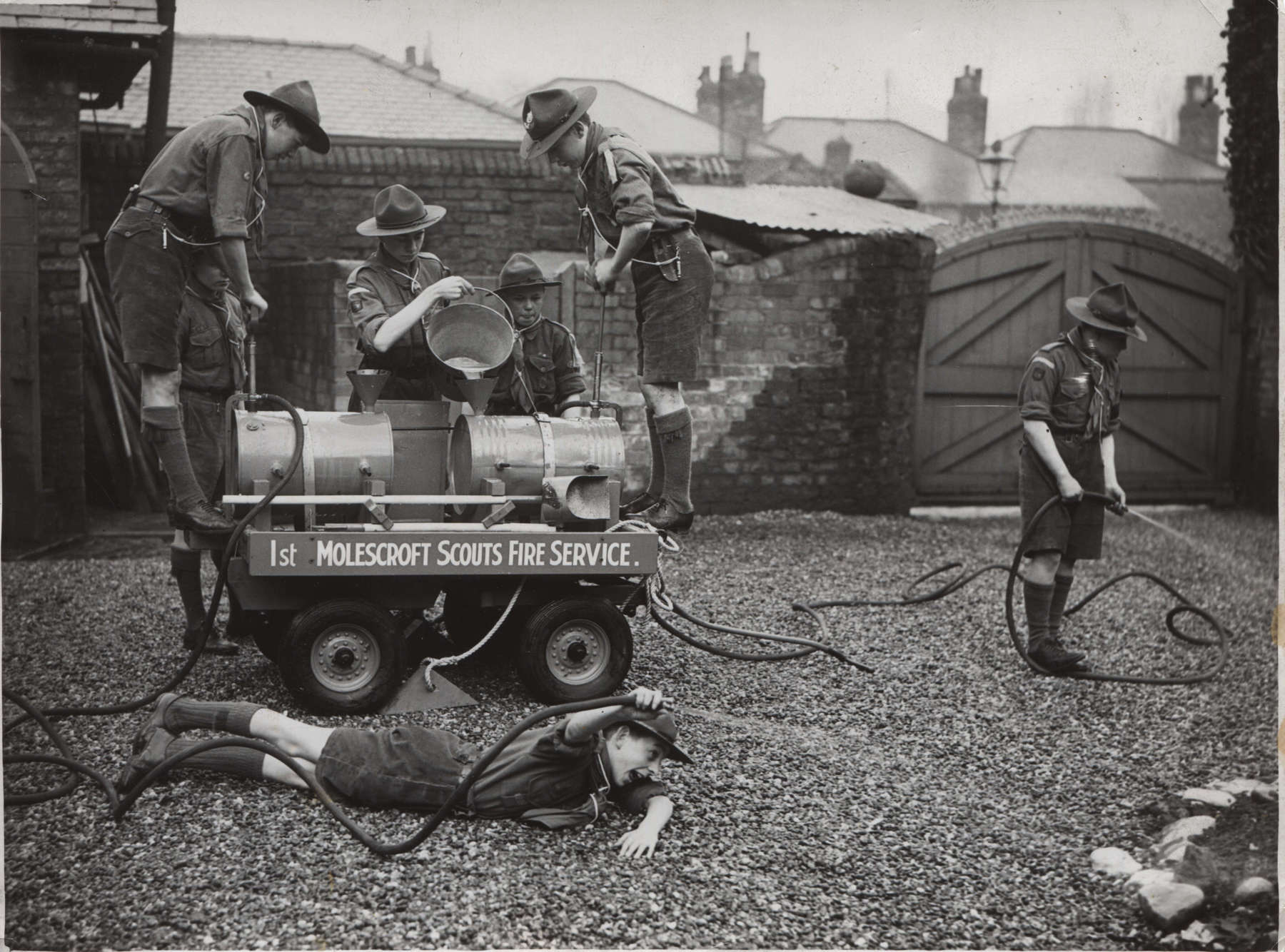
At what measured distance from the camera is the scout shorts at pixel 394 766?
4051mm

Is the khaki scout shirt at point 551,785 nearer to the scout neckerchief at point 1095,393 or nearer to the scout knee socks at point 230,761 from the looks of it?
the scout knee socks at point 230,761

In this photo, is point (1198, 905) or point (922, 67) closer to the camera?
point (1198, 905)

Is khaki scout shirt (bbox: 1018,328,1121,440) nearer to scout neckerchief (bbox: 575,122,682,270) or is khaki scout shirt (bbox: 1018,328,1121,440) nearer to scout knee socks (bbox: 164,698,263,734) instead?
scout neckerchief (bbox: 575,122,682,270)

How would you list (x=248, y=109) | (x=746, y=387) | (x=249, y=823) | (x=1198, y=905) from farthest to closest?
(x=746, y=387)
(x=248, y=109)
(x=249, y=823)
(x=1198, y=905)

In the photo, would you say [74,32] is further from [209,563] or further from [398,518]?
[398,518]

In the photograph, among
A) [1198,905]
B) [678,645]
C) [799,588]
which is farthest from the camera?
[799,588]

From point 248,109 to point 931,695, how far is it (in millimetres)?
3657

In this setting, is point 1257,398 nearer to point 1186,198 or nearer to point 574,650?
point 574,650

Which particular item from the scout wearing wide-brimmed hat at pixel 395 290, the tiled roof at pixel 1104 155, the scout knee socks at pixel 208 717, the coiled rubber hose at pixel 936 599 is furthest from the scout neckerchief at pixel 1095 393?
the tiled roof at pixel 1104 155

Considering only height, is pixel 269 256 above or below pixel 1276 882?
above

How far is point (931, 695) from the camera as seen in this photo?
5621 millimetres

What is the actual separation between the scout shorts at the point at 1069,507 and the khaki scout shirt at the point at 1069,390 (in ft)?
0.26

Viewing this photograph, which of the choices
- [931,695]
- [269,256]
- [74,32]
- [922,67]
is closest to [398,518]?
Result: [931,695]

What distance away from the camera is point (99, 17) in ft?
24.5
